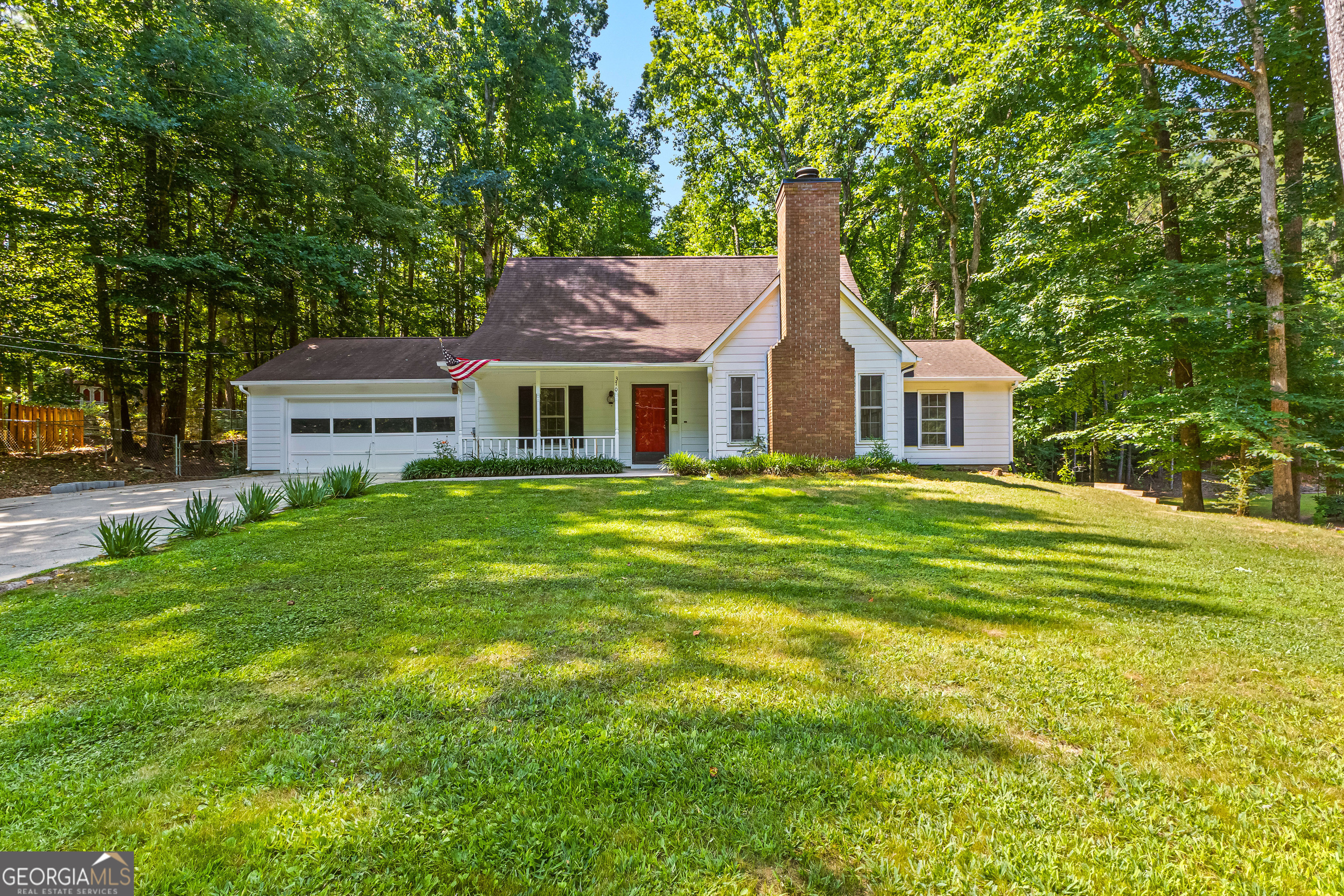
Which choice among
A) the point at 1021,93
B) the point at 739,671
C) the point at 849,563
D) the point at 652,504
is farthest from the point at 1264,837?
the point at 1021,93

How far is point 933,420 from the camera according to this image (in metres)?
15.6

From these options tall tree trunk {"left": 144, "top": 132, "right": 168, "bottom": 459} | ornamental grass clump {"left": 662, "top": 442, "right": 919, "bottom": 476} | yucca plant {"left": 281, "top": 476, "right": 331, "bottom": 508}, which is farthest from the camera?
tall tree trunk {"left": 144, "top": 132, "right": 168, "bottom": 459}

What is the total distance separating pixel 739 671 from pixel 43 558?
291 inches

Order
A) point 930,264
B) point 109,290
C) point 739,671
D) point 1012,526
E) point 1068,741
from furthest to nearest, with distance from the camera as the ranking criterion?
point 930,264, point 109,290, point 1012,526, point 739,671, point 1068,741

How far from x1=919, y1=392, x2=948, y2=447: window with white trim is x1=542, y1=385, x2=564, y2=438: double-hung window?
10.6 m

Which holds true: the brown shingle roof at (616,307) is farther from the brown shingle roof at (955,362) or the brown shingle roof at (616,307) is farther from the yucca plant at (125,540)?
the yucca plant at (125,540)

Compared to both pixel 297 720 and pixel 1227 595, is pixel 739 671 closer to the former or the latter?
pixel 297 720

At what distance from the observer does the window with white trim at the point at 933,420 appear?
15500mm

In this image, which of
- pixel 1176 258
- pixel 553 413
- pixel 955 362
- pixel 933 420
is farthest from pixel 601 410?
pixel 1176 258

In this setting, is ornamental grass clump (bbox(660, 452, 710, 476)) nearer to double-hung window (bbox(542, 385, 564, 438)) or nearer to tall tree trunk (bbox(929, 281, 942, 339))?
double-hung window (bbox(542, 385, 564, 438))

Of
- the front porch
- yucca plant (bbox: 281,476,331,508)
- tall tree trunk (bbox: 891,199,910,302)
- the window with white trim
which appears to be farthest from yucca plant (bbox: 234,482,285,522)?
tall tree trunk (bbox: 891,199,910,302)

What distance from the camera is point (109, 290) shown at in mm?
14953

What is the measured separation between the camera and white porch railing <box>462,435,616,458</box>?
43.8 ft

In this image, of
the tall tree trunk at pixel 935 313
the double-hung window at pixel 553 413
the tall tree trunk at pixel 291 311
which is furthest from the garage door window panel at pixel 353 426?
the tall tree trunk at pixel 935 313
